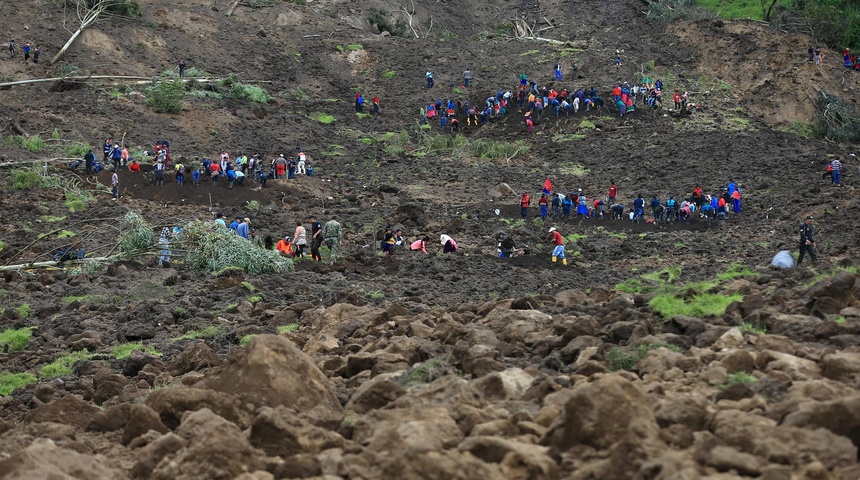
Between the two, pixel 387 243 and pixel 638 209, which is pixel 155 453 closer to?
pixel 387 243

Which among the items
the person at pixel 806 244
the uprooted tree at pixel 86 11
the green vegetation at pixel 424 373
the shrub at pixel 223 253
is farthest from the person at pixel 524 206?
the green vegetation at pixel 424 373

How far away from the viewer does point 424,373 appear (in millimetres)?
8477

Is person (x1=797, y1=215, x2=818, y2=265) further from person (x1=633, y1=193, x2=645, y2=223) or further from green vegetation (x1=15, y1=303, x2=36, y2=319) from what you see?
green vegetation (x1=15, y1=303, x2=36, y2=319)

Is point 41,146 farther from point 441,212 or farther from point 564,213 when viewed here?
point 564,213

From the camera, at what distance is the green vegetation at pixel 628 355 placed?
27.2 ft

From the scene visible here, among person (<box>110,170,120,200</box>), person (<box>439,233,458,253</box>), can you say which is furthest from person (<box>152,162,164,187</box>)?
person (<box>439,233,458,253</box>)

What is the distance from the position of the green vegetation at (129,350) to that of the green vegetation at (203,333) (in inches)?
21.1

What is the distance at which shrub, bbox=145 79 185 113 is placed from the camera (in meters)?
37.8

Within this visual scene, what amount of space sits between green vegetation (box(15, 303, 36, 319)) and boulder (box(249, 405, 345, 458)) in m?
11.7

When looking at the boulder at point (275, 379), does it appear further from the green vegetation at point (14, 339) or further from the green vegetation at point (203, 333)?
the green vegetation at point (14, 339)

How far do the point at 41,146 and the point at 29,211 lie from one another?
20.9 ft

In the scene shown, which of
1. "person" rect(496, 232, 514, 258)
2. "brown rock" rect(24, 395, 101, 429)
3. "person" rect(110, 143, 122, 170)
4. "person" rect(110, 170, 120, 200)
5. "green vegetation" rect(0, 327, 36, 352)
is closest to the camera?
"brown rock" rect(24, 395, 101, 429)

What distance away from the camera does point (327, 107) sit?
42875 mm

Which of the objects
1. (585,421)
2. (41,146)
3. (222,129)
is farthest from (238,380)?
(222,129)
